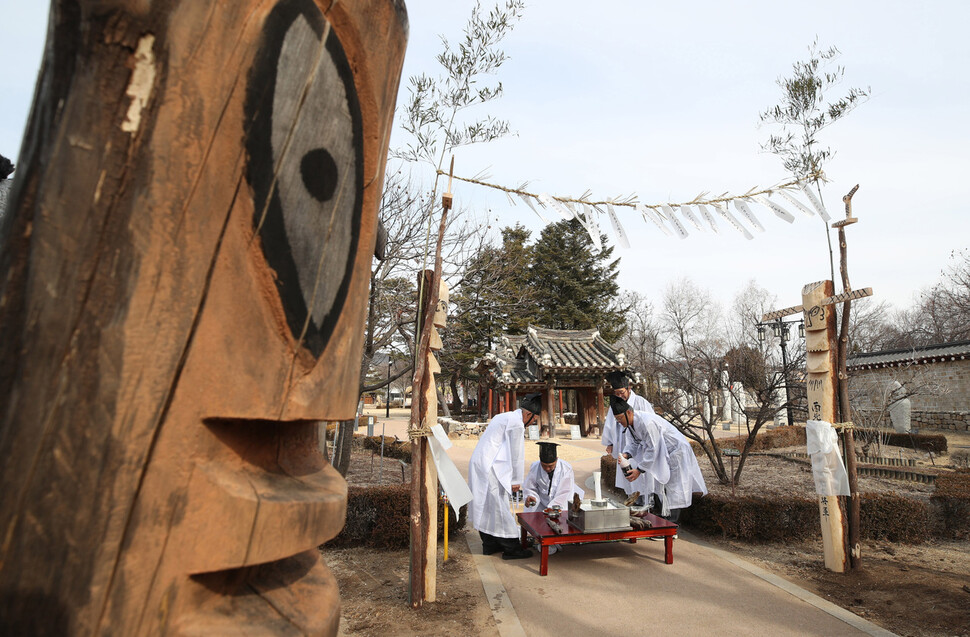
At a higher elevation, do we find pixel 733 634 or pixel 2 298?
pixel 2 298

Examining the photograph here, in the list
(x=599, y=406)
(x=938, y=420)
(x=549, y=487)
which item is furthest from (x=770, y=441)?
(x=549, y=487)

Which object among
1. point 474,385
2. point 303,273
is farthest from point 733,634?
point 474,385

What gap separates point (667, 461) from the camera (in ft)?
24.4

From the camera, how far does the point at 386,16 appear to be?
958 mm

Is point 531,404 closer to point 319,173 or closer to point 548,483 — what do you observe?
point 548,483

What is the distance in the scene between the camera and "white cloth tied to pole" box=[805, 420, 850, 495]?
5430mm

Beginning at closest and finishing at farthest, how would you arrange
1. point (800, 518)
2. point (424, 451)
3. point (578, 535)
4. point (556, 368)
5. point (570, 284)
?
point (424, 451), point (578, 535), point (800, 518), point (556, 368), point (570, 284)

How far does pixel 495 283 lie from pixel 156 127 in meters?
9.28

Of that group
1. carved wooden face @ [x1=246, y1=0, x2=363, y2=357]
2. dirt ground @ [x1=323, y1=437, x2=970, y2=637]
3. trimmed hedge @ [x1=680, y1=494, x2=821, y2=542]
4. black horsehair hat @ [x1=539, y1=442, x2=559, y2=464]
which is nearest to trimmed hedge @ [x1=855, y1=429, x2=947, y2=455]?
trimmed hedge @ [x1=680, y1=494, x2=821, y2=542]

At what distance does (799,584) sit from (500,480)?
3.31 meters

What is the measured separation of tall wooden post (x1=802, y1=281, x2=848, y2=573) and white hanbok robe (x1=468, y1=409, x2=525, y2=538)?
3.30 meters

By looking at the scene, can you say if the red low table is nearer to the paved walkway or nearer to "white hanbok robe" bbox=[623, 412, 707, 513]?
the paved walkway

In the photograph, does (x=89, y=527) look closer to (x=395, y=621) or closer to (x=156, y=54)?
(x=156, y=54)

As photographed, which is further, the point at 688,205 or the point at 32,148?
the point at 688,205
